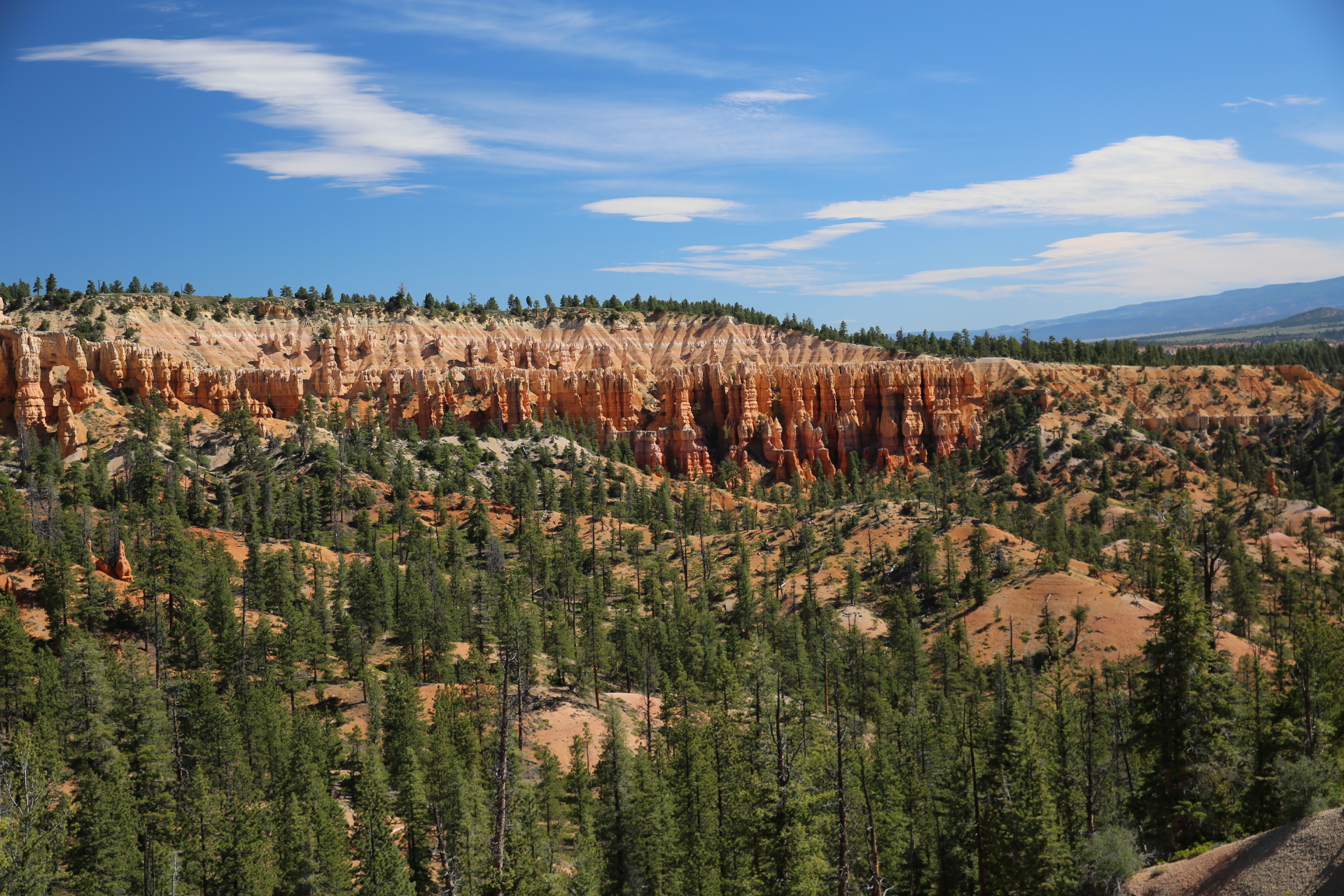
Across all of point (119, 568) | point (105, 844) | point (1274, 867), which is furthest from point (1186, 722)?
point (119, 568)

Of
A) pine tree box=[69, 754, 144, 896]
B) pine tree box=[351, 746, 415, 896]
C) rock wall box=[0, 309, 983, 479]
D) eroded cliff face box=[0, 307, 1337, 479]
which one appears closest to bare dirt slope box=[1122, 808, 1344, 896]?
pine tree box=[351, 746, 415, 896]

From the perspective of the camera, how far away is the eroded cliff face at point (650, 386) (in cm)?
15812

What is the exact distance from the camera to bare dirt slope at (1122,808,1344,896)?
25625mm

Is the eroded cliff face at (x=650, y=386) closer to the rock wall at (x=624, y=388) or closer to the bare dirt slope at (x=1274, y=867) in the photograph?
the rock wall at (x=624, y=388)

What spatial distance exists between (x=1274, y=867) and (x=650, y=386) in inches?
6266

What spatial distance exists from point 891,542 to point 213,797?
7917 centimetres

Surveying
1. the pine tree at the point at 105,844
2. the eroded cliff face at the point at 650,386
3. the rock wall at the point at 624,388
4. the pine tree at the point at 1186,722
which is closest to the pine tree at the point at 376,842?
the pine tree at the point at 105,844

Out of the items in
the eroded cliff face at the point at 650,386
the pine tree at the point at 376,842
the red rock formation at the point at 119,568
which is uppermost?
the eroded cliff face at the point at 650,386

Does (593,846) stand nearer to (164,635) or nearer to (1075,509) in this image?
(164,635)

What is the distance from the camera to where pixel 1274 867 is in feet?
87.6

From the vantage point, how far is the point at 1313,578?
3698 inches

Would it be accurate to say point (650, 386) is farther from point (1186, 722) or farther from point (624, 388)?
point (1186, 722)

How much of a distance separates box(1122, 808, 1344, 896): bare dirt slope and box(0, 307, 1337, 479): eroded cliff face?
439 ft

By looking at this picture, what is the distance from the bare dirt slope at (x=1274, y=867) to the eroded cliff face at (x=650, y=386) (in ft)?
439
